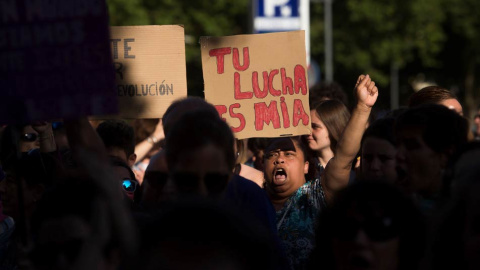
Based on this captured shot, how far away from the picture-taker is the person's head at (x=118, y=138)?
17.7 feet

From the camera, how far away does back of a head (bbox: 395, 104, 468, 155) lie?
3.23 meters

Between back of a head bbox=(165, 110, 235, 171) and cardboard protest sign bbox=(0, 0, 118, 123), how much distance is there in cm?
31

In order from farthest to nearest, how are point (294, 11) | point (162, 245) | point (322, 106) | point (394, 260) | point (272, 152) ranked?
point (294, 11) → point (322, 106) → point (272, 152) → point (394, 260) → point (162, 245)

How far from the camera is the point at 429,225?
2.52m

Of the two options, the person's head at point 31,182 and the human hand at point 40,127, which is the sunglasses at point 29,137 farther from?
the person's head at point 31,182

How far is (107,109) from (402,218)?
100 centimetres

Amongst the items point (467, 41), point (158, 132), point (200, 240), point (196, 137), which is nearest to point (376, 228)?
point (200, 240)

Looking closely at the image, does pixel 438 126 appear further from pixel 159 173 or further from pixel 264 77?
pixel 264 77

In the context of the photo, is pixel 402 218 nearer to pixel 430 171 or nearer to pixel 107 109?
→ pixel 430 171

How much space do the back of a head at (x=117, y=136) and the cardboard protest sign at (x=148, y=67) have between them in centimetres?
27

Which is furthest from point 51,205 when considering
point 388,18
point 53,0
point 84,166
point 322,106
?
point 388,18

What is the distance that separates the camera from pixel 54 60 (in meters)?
2.89

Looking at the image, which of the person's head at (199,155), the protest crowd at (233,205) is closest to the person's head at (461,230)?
the protest crowd at (233,205)

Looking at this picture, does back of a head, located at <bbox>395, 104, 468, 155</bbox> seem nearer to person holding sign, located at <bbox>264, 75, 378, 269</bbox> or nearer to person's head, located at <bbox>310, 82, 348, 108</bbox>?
person holding sign, located at <bbox>264, 75, 378, 269</bbox>
